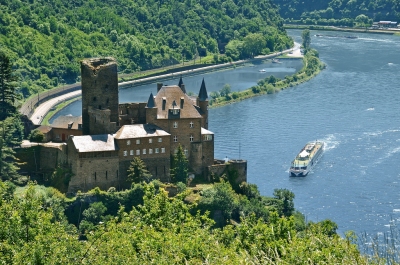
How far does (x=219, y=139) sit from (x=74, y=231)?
132ft

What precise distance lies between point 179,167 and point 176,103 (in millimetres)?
3590

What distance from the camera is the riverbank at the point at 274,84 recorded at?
113312mm

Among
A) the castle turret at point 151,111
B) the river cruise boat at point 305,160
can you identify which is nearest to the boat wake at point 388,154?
the river cruise boat at point 305,160

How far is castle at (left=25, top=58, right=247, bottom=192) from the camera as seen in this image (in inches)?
2394

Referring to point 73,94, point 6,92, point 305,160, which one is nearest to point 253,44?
point 73,94

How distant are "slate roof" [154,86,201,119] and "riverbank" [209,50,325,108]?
148ft

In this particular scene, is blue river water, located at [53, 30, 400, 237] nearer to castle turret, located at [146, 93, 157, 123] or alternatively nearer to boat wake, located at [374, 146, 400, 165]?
boat wake, located at [374, 146, 400, 165]

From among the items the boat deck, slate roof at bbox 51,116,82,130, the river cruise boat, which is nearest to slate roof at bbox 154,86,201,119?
slate roof at bbox 51,116,82,130

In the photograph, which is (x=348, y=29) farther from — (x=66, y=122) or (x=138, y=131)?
(x=138, y=131)

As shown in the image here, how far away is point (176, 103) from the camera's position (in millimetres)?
63750

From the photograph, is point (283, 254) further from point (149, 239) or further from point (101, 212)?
point (101, 212)

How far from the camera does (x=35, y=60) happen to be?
117500mm

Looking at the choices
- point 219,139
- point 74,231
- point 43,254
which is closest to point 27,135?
point 74,231

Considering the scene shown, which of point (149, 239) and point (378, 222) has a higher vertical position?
point (149, 239)
